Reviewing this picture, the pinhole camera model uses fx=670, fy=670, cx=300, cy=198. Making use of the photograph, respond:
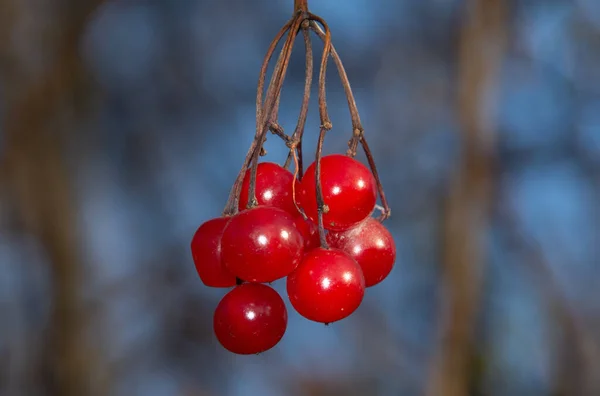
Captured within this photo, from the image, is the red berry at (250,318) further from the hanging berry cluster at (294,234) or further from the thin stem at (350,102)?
the thin stem at (350,102)

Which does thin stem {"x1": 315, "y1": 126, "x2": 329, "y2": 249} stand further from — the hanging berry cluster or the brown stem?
the brown stem

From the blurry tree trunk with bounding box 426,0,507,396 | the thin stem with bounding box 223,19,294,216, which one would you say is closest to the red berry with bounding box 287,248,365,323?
the thin stem with bounding box 223,19,294,216

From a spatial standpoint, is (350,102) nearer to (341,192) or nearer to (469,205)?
(341,192)

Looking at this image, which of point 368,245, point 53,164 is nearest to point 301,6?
point 368,245

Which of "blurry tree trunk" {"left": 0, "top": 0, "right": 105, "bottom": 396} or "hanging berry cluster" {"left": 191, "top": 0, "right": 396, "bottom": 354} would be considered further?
"blurry tree trunk" {"left": 0, "top": 0, "right": 105, "bottom": 396}

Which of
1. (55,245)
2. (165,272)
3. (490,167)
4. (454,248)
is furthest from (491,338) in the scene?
(55,245)
